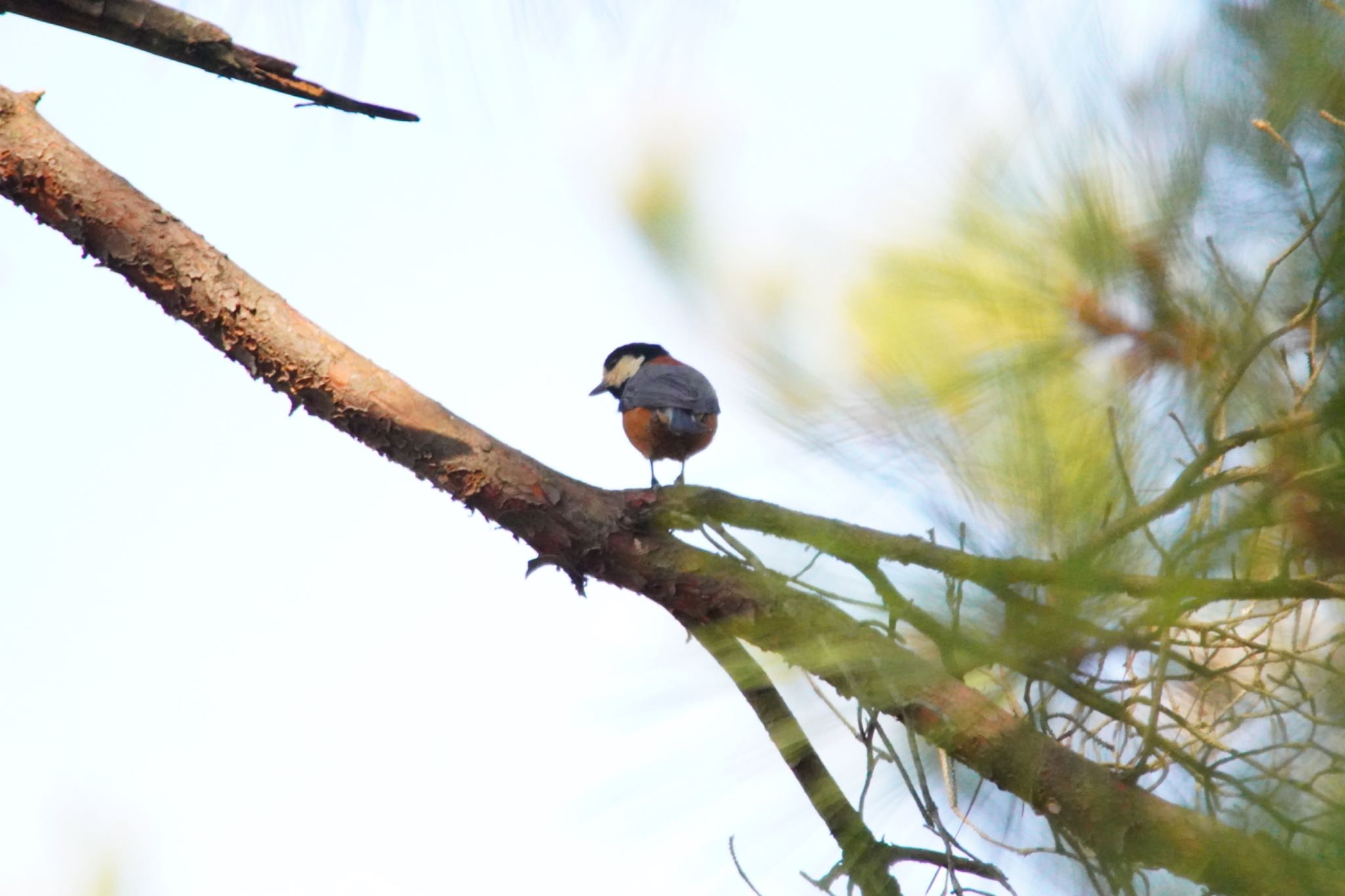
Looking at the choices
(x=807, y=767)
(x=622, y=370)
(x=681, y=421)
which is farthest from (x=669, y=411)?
(x=807, y=767)

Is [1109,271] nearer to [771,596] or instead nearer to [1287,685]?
[1287,685]

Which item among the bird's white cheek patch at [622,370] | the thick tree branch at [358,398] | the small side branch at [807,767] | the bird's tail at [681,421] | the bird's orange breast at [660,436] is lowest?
the small side branch at [807,767]

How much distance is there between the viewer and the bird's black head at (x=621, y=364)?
500 cm

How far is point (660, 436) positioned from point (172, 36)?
2.43 meters

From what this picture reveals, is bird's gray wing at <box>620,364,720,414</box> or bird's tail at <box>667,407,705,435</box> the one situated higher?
bird's gray wing at <box>620,364,720,414</box>

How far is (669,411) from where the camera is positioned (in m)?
3.80

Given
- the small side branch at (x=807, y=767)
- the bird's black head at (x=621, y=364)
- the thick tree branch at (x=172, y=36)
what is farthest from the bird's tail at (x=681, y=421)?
the small side branch at (x=807, y=767)

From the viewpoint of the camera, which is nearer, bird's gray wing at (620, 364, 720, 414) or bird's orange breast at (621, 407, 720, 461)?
bird's gray wing at (620, 364, 720, 414)

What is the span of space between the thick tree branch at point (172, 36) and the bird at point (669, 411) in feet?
7.01

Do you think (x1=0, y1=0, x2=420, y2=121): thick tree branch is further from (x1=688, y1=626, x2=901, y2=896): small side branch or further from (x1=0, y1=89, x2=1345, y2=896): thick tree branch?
(x1=688, y1=626, x2=901, y2=896): small side branch

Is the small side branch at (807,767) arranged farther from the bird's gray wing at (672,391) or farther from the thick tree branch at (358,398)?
the bird's gray wing at (672,391)

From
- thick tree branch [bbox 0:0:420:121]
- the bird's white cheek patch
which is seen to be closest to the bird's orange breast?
the bird's white cheek patch

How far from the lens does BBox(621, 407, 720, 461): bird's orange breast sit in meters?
3.91

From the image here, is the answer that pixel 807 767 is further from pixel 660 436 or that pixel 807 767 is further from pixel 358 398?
pixel 660 436
